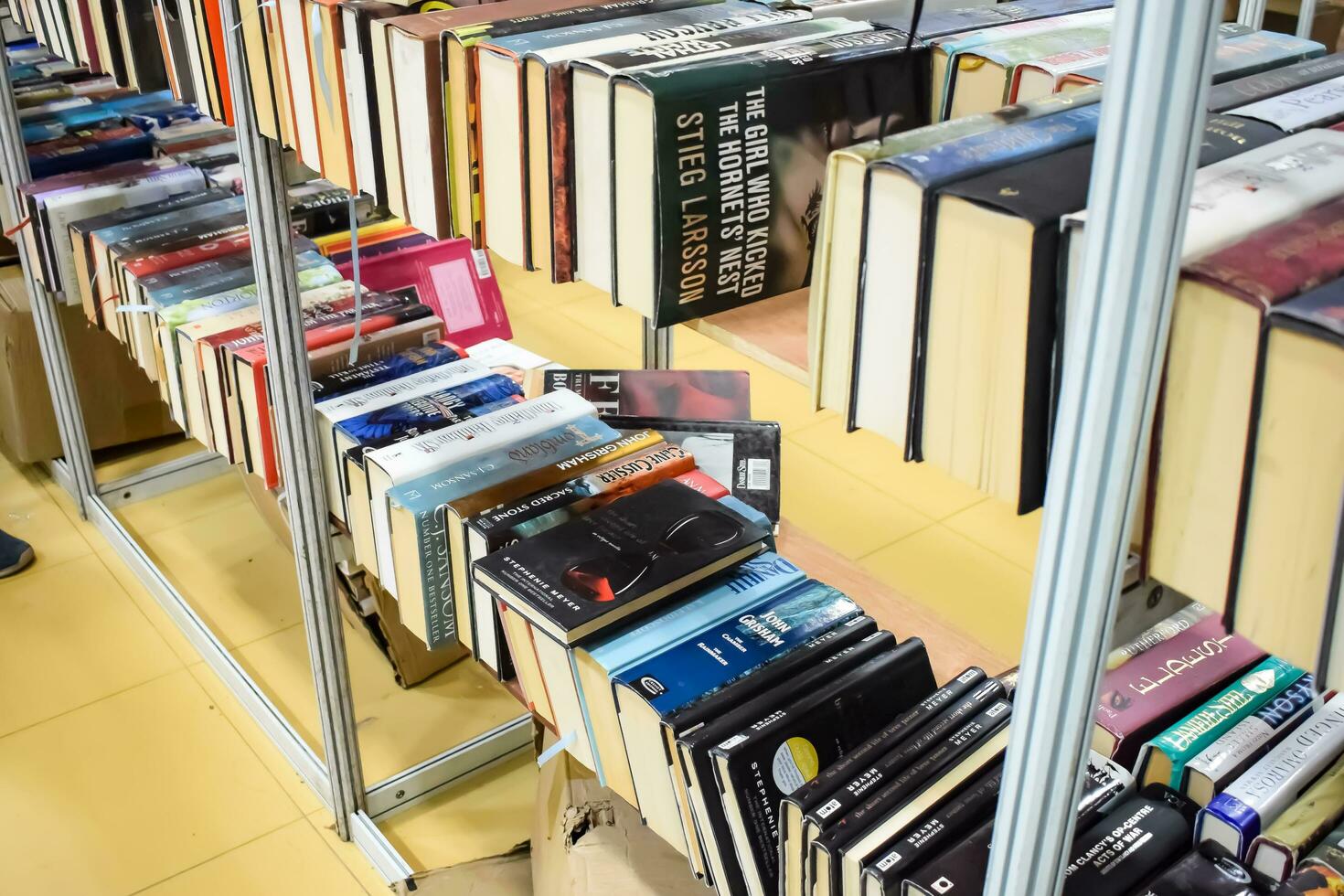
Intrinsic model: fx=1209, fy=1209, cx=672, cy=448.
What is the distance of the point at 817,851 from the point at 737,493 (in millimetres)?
804

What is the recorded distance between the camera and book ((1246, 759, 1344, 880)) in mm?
970

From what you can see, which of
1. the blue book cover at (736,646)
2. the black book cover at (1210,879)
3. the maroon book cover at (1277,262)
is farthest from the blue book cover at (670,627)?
the maroon book cover at (1277,262)

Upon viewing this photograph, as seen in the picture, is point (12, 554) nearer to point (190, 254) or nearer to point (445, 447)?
point (190, 254)

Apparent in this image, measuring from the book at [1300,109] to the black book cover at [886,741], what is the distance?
0.56 m

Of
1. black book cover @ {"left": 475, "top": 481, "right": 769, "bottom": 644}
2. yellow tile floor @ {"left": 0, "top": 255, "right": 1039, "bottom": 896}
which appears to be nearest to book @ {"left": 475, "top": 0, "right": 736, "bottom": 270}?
black book cover @ {"left": 475, "top": 481, "right": 769, "bottom": 644}

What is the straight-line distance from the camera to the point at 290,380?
5.22ft

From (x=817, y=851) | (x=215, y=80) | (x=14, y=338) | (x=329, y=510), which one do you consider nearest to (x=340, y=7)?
(x=215, y=80)

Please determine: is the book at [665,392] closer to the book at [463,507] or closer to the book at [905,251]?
the book at [463,507]

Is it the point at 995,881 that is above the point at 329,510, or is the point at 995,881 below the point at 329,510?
above

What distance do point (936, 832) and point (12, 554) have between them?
7.81ft

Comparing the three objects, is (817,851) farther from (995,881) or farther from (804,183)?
(804,183)

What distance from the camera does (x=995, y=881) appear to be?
772 mm

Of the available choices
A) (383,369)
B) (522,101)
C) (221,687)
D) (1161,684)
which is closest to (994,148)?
(522,101)

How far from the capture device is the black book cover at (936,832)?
94 cm
